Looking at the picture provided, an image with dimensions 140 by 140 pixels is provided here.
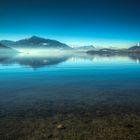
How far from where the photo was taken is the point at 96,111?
13.6 meters

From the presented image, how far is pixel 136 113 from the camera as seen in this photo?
13.1 meters

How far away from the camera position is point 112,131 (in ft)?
33.9

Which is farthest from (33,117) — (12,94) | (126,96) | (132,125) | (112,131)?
(126,96)

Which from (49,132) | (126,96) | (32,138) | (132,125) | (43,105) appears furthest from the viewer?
(126,96)

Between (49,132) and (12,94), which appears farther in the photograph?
(12,94)

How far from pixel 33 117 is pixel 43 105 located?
2.64 m

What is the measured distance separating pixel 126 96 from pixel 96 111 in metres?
5.07

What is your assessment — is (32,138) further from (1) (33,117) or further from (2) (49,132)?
(1) (33,117)

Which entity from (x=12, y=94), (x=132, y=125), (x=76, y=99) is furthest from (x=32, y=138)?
(x=12, y=94)

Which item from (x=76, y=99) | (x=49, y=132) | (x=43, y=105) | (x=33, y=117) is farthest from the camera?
(x=76, y=99)

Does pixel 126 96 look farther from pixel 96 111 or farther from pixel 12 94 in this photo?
pixel 12 94

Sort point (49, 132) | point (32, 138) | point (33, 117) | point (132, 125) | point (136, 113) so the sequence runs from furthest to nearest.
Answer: point (136, 113) < point (33, 117) < point (132, 125) < point (49, 132) < point (32, 138)

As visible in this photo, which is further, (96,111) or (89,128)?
(96,111)

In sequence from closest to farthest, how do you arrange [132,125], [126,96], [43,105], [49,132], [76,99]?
[49,132] → [132,125] → [43,105] → [76,99] → [126,96]
